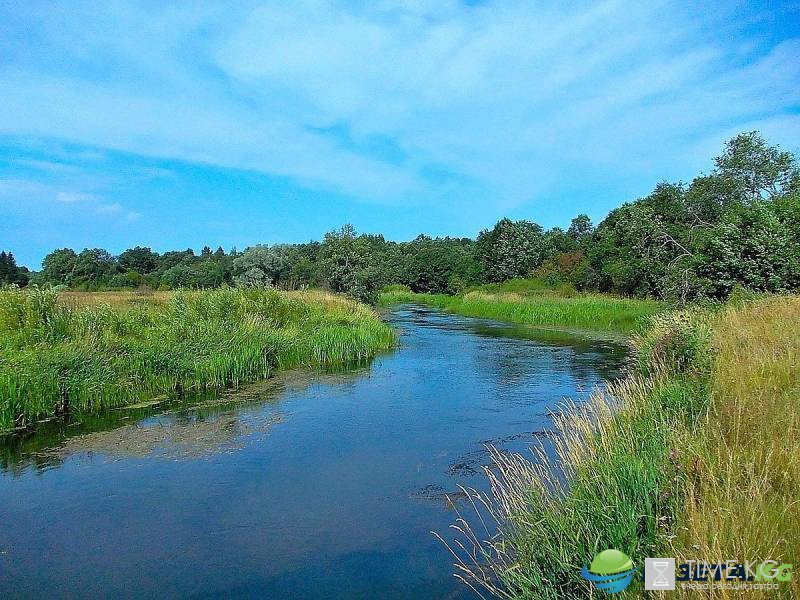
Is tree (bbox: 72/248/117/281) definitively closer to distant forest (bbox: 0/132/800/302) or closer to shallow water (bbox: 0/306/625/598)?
distant forest (bbox: 0/132/800/302)

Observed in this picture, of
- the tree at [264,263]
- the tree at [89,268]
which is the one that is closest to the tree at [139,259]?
the tree at [89,268]

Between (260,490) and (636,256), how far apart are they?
30716 millimetres

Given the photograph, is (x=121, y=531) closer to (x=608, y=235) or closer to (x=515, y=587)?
(x=515, y=587)

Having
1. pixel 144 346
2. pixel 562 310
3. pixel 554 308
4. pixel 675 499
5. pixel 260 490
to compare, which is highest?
pixel 144 346

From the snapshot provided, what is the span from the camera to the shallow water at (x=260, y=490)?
547cm

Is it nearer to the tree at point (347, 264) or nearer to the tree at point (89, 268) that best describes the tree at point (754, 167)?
the tree at point (347, 264)

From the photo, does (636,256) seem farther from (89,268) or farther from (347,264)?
(89,268)

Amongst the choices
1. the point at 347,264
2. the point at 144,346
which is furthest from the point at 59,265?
the point at 144,346

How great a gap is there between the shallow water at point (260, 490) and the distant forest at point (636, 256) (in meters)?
7.03
